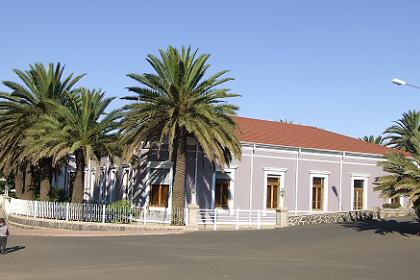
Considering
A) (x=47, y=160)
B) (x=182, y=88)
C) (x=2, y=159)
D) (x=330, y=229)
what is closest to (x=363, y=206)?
(x=330, y=229)

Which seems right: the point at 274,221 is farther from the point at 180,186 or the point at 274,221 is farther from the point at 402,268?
the point at 402,268

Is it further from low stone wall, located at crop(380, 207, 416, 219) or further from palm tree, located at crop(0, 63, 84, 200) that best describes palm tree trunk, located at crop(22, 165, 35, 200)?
low stone wall, located at crop(380, 207, 416, 219)

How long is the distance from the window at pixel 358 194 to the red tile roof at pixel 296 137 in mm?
2066

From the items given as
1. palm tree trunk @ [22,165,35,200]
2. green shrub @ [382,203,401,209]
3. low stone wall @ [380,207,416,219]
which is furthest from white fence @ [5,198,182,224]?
green shrub @ [382,203,401,209]

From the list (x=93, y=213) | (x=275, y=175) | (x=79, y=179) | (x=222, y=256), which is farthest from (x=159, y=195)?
(x=222, y=256)

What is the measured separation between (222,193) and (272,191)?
3328 mm

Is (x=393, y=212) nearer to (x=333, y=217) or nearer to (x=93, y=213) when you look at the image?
(x=333, y=217)

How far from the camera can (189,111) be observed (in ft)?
82.2

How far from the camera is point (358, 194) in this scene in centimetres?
3462

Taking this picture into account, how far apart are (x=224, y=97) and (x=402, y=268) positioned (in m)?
13.8

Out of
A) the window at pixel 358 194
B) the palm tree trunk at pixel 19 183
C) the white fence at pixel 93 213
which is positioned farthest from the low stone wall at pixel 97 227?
the window at pixel 358 194

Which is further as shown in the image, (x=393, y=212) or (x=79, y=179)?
(x=393, y=212)

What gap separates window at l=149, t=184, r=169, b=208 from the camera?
2917 cm

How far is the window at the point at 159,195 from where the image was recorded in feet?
95.7
